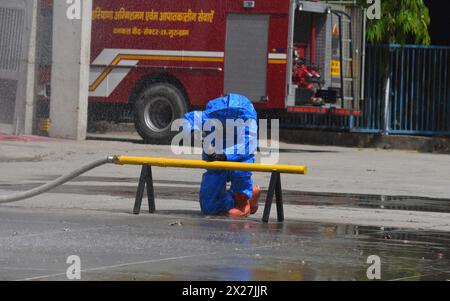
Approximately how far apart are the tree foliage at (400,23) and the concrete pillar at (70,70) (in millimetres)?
5645

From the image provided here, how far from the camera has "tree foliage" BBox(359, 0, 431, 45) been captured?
2397cm

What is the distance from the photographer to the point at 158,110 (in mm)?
23922

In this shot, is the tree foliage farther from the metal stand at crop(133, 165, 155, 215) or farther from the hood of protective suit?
the metal stand at crop(133, 165, 155, 215)

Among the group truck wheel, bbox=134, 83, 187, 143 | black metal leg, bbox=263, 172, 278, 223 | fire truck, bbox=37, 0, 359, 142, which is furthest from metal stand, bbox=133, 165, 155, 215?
truck wheel, bbox=134, 83, 187, 143

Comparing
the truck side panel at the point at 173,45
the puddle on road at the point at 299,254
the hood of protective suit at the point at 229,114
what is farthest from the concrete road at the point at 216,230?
the truck side panel at the point at 173,45

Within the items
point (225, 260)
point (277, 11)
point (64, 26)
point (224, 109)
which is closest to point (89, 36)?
point (64, 26)

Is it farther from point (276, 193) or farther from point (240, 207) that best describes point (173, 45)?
point (276, 193)

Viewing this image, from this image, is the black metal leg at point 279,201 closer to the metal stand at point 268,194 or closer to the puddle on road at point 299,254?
the metal stand at point 268,194

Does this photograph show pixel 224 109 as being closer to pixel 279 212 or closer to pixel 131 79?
pixel 279 212

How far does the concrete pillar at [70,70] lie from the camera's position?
23250 mm

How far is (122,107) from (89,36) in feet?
5.78

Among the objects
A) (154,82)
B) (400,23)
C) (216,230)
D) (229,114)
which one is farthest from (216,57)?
(216,230)

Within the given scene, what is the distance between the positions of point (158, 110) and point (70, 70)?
191cm

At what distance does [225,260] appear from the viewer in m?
8.88
